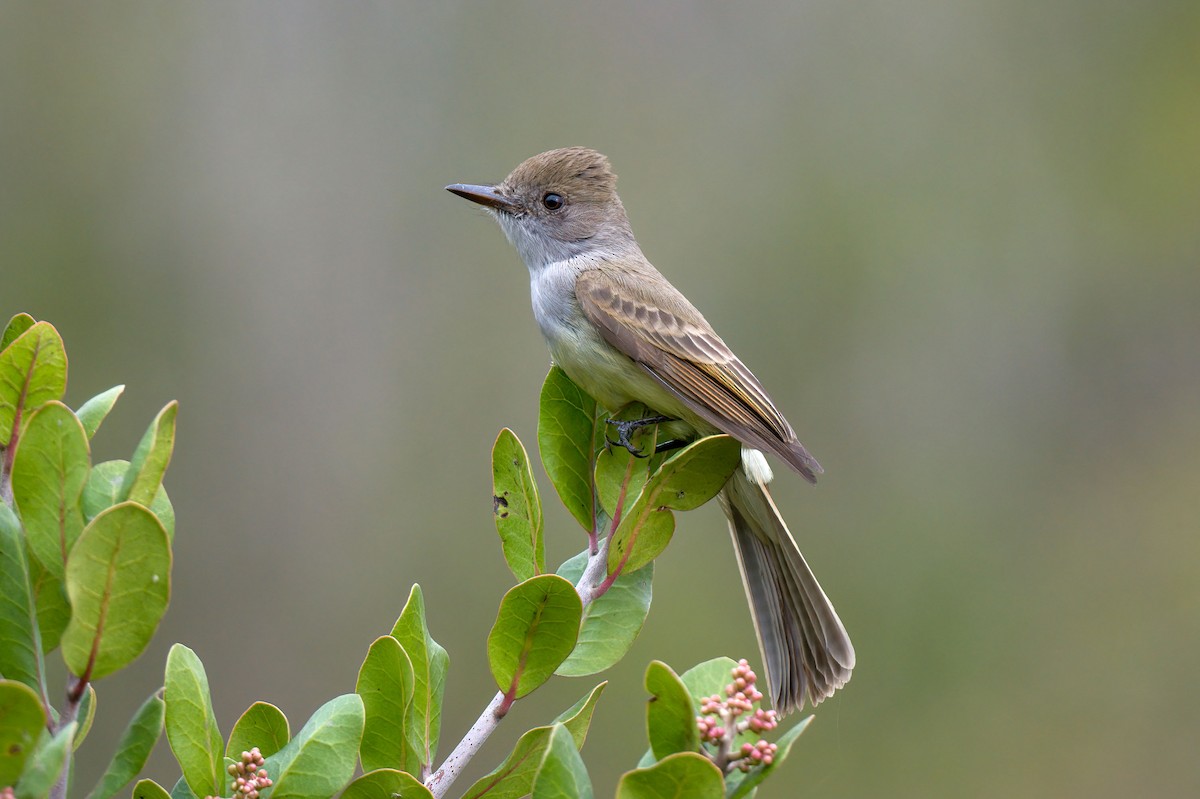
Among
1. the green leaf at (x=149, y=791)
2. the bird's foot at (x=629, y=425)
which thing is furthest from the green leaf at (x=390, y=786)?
the bird's foot at (x=629, y=425)

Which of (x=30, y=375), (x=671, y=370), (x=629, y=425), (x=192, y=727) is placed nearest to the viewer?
(x=192, y=727)

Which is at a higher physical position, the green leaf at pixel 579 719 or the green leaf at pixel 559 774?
the green leaf at pixel 559 774

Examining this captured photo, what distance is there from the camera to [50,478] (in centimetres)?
166

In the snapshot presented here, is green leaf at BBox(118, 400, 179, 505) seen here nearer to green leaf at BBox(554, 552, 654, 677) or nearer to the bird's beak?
green leaf at BBox(554, 552, 654, 677)

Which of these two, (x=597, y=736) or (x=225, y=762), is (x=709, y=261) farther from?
(x=225, y=762)

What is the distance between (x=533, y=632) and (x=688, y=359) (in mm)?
2031

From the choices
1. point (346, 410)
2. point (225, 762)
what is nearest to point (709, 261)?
point (346, 410)

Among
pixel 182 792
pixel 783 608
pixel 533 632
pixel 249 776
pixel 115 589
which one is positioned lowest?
pixel 783 608

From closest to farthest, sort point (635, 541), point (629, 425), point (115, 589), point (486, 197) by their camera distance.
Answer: point (115, 589)
point (635, 541)
point (629, 425)
point (486, 197)

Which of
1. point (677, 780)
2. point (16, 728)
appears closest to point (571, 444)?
point (677, 780)

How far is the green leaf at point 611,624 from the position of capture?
2.27 metres

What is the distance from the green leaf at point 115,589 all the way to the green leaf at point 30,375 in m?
0.46

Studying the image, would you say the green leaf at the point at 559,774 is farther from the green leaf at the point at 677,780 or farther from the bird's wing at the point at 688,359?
the bird's wing at the point at 688,359

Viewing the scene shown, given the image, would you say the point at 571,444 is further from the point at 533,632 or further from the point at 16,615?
the point at 16,615
